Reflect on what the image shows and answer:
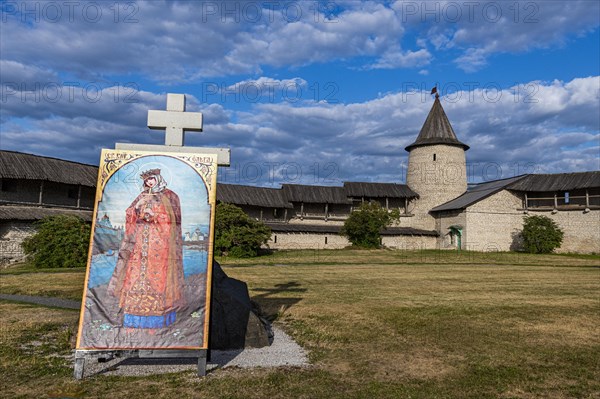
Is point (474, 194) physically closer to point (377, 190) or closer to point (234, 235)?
point (377, 190)

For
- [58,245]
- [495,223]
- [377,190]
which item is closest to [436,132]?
[377,190]

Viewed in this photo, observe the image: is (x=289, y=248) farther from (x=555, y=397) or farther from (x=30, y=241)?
(x=555, y=397)

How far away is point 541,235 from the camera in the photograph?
3416 cm

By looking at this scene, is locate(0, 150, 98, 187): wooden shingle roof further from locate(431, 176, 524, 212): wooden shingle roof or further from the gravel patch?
locate(431, 176, 524, 212): wooden shingle roof

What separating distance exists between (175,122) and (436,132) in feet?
133

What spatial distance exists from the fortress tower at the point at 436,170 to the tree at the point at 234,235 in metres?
20.3

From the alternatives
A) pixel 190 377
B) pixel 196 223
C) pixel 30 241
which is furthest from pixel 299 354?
pixel 30 241

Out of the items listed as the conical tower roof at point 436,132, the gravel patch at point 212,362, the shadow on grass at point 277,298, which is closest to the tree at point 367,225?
the conical tower roof at point 436,132

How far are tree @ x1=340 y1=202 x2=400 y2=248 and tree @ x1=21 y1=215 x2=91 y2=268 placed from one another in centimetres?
2045

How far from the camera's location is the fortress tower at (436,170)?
1686 inches

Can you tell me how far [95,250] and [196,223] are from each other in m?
1.25

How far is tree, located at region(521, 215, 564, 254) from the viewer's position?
34094 mm

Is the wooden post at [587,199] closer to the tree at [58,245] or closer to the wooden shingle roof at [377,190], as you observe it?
the wooden shingle roof at [377,190]

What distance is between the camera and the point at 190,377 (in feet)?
17.2
